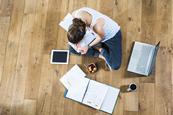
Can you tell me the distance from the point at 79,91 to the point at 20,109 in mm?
475

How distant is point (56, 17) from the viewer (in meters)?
2.48

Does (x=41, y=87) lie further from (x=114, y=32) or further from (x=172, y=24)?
(x=172, y=24)

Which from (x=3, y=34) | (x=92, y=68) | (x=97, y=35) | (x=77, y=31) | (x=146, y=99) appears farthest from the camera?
(x=3, y=34)

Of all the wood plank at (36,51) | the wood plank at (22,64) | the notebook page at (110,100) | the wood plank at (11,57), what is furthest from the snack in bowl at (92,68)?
the wood plank at (11,57)

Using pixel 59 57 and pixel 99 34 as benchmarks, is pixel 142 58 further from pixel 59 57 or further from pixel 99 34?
pixel 59 57

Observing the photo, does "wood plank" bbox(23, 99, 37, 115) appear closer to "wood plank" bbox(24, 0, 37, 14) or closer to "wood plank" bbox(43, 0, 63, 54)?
"wood plank" bbox(43, 0, 63, 54)

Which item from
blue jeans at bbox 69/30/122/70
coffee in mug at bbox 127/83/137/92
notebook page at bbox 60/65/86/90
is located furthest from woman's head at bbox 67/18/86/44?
coffee in mug at bbox 127/83/137/92

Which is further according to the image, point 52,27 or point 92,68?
point 52,27

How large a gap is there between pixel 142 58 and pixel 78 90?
527 millimetres

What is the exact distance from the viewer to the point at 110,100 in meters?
2.19

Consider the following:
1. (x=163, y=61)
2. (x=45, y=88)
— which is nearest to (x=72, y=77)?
(x=45, y=88)

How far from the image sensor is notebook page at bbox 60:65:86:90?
2279 millimetres

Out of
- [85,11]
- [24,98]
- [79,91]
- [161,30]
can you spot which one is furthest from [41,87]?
[161,30]

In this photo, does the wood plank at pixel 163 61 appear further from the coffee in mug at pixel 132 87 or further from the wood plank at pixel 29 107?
the wood plank at pixel 29 107
